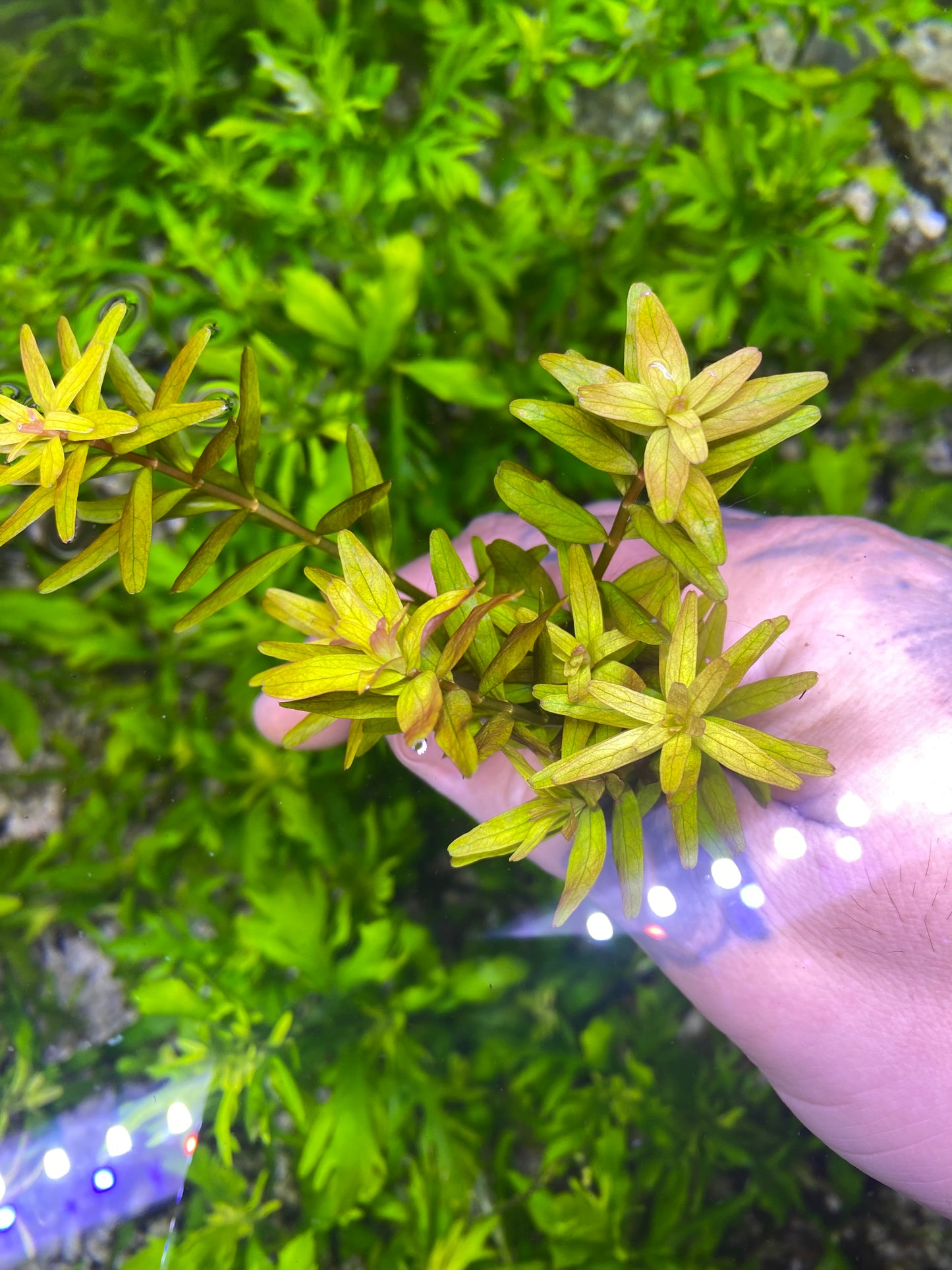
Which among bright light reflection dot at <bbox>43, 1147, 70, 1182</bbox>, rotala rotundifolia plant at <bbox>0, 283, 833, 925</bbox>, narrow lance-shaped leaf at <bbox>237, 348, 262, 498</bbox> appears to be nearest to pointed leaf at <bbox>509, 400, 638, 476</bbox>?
rotala rotundifolia plant at <bbox>0, 283, 833, 925</bbox>

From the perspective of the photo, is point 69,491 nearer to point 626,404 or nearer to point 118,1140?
point 626,404

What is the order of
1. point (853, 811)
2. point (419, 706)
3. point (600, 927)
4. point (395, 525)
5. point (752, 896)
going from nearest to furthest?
point (419, 706), point (853, 811), point (752, 896), point (600, 927), point (395, 525)

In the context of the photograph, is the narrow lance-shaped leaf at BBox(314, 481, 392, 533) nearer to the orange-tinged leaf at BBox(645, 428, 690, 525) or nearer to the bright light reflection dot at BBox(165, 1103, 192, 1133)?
the orange-tinged leaf at BBox(645, 428, 690, 525)

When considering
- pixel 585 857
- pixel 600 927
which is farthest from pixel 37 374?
pixel 600 927

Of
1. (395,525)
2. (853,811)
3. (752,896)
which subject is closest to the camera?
(853,811)

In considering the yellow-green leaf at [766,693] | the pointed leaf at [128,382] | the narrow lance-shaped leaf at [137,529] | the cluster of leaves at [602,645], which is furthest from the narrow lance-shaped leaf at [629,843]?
the pointed leaf at [128,382]

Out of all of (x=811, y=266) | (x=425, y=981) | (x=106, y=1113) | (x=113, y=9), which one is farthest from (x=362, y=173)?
(x=106, y=1113)

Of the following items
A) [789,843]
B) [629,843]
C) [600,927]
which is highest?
[629,843]
